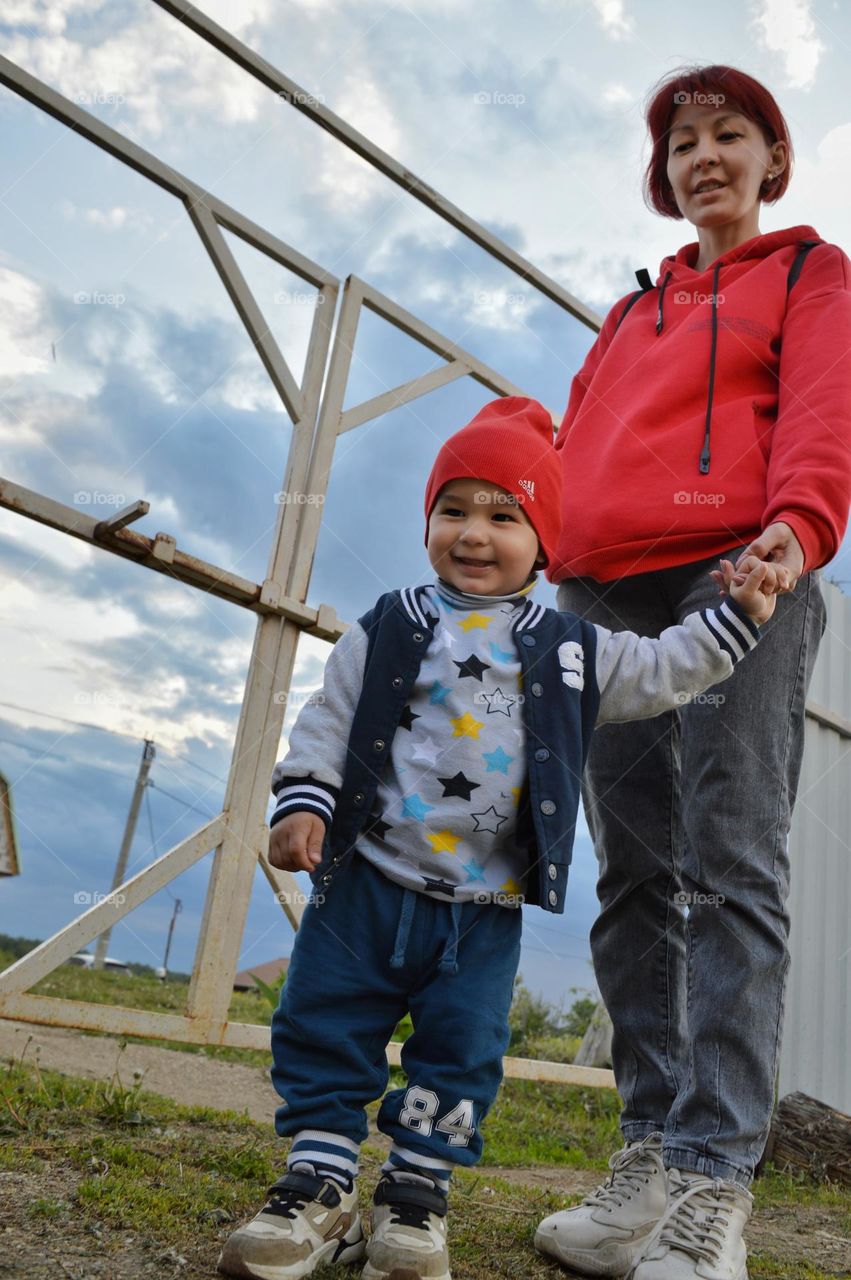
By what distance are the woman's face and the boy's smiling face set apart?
2.56 ft

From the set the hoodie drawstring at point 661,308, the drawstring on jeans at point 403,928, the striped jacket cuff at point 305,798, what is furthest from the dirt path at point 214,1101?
the hoodie drawstring at point 661,308

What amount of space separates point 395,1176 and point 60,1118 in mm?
840

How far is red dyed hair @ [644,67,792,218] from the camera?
6.32 ft

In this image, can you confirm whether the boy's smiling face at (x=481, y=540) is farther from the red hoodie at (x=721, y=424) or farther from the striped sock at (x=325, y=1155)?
the striped sock at (x=325, y=1155)

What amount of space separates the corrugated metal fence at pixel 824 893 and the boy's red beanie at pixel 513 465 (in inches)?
112

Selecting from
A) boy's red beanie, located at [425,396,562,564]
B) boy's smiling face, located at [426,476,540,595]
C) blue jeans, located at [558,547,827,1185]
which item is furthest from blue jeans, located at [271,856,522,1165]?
boy's red beanie, located at [425,396,562,564]

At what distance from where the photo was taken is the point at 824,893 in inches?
164

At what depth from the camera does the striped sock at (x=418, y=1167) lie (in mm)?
1350

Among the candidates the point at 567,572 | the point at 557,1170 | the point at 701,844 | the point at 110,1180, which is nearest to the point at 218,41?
the point at 567,572

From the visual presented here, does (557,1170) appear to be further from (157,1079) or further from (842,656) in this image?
(842,656)

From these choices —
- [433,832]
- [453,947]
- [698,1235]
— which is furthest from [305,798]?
[698,1235]

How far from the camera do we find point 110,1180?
1.51 m

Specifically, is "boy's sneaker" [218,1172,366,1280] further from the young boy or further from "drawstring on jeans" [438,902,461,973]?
"drawstring on jeans" [438,902,461,973]

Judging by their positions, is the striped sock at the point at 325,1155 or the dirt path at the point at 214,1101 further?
the dirt path at the point at 214,1101
